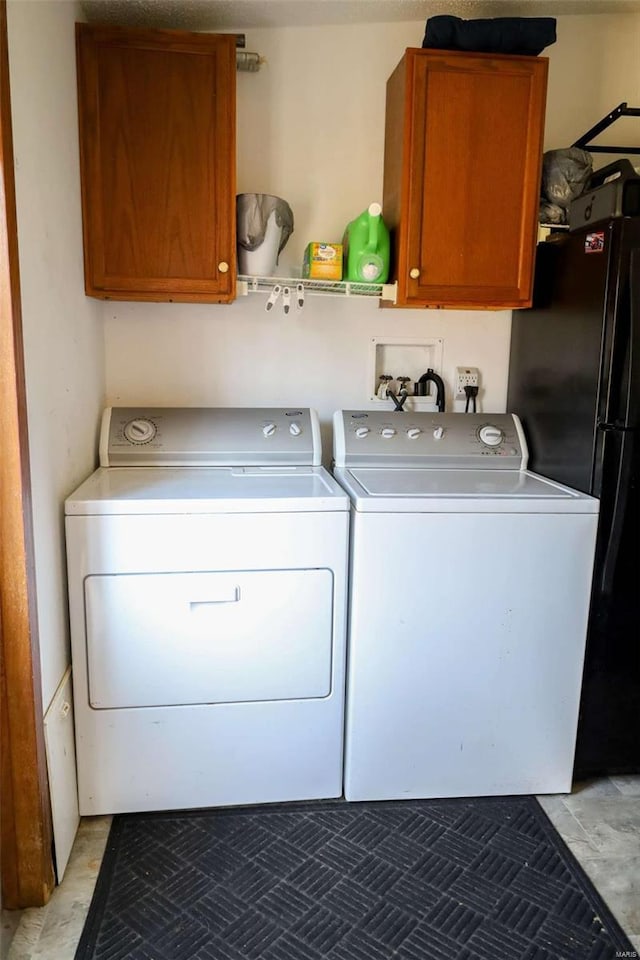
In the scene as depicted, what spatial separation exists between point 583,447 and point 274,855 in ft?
4.56

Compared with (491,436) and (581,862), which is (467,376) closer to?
(491,436)

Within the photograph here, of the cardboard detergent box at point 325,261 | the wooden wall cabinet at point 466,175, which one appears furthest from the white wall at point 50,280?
the wooden wall cabinet at point 466,175

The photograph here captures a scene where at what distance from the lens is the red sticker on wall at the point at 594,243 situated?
6.04ft

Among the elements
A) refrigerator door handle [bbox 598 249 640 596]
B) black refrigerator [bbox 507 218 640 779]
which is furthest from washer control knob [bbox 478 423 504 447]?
refrigerator door handle [bbox 598 249 640 596]

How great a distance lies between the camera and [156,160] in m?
1.99

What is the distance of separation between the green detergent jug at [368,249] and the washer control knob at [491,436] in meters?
0.62

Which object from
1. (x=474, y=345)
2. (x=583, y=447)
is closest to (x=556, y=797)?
(x=583, y=447)

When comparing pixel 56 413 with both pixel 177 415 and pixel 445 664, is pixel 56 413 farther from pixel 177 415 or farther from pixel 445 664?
pixel 445 664

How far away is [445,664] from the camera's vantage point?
185cm

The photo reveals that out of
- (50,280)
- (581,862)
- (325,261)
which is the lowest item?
(581,862)

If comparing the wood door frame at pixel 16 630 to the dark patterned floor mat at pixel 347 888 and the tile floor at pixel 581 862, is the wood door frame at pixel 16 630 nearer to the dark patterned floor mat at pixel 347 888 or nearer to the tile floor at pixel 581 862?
the tile floor at pixel 581 862

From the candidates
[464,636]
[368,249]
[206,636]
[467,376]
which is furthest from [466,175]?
[206,636]

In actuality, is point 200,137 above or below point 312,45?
below

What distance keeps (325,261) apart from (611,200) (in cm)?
85
